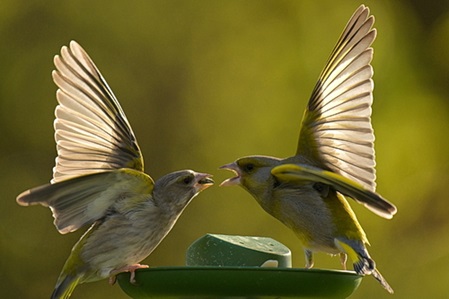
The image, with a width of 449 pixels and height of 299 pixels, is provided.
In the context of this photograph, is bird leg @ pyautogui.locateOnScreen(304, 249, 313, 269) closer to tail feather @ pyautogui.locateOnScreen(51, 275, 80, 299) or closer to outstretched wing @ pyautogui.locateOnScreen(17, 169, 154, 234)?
outstretched wing @ pyautogui.locateOnScreen(17, 169, 154, 234)

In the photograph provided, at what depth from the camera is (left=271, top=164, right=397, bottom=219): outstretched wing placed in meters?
4.71

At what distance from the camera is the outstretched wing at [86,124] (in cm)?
605

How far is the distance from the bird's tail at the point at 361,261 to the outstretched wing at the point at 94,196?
3.58 ft

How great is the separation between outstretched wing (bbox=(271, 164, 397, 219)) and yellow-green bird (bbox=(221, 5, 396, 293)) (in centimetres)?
20

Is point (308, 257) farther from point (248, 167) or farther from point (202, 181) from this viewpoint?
point (202, 181)

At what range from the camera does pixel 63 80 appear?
20.0 feet

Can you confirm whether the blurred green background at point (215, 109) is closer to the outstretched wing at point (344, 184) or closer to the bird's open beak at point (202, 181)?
the bird's open beak at point (202, 181)

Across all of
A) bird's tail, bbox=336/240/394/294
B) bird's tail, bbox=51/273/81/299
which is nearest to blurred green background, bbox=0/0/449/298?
bird's tail, bbox=336/240/394/294

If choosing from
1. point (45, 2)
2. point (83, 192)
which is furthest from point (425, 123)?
point (83, 192)

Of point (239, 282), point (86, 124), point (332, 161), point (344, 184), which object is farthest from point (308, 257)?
point (239, 282)

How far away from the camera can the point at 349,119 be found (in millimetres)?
5977

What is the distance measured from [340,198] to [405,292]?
165 inches

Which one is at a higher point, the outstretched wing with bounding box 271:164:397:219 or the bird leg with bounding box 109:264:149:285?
the outstretched wing with bounding box 271:164:397:219

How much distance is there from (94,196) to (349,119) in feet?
4.93
